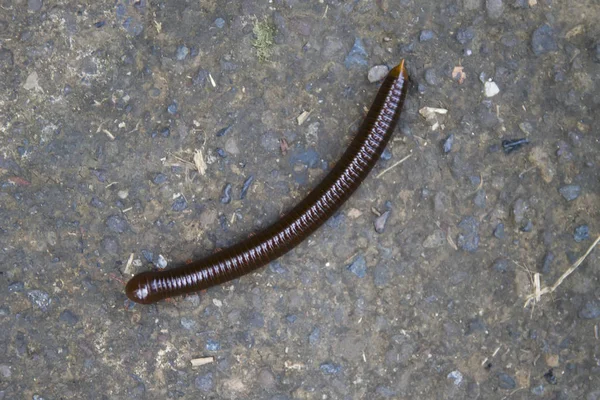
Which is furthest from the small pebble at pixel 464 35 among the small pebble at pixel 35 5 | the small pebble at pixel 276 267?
the small pebble at pixel 35 5

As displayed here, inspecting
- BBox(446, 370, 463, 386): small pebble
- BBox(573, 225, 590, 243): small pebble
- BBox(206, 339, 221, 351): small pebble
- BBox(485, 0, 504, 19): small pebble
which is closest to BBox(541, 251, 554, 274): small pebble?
BBox(573, 225, 590, 243): small pebble

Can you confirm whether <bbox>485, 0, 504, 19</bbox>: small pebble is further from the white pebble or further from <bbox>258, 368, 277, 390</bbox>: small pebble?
<bbox>258, 368, 277, 390</bbox>: small pebble

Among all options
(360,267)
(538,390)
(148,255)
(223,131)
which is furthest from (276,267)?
(538,390)

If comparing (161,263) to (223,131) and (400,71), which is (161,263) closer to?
(223,131)

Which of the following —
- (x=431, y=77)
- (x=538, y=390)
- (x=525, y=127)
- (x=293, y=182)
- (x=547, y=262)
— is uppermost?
(x=431, y=77)

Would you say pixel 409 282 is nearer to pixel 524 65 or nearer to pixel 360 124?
pixel 360 124

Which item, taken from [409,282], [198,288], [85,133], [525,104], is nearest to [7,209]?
[85,133]
